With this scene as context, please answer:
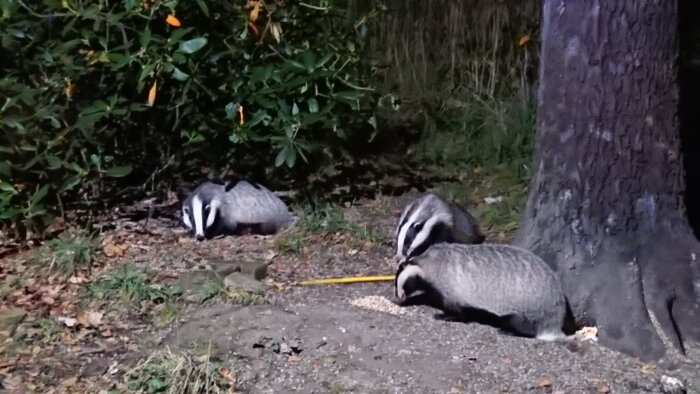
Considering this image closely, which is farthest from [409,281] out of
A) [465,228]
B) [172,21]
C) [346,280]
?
[172,21]

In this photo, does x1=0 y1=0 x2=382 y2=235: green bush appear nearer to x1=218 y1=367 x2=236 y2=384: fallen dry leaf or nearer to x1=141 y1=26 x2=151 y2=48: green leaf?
x1=141 y1=26 x2=151 y2=48: green leaf

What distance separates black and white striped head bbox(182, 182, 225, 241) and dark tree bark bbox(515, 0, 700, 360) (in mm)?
2378

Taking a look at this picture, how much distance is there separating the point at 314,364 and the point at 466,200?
3.09 m

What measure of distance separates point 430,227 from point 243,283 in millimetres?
1427

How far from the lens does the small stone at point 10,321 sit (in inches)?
208

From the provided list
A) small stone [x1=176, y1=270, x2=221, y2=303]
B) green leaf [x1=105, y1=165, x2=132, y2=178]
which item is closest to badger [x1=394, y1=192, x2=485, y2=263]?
small stone [x1=176, y1=270, x2=221, y2=303]

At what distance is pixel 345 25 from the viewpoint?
714 cm

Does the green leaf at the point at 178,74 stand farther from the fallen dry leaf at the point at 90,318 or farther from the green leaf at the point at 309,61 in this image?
the fallen dry leaf at the point at 90,318

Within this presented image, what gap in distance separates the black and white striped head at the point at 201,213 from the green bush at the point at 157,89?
1.20 ft

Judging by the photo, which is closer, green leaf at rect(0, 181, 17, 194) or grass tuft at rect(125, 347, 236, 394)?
grass tuft at rect(125, 347, 236, 394)

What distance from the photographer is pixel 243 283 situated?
571 cm

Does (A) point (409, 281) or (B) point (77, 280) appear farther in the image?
(B) point (77, 280)

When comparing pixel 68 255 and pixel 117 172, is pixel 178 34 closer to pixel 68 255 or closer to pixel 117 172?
pixel 117 172

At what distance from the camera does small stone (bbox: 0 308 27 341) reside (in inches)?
208
